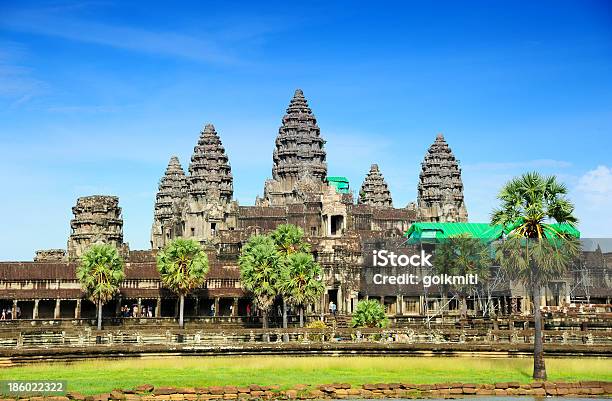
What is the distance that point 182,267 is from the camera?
308 feet

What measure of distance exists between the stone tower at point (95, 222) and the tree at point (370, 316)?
228ft

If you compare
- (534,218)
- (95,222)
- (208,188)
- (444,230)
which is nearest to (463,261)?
(444,230)

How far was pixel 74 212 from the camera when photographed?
147000 mm

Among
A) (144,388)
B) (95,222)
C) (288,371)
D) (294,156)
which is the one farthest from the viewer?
(294,156)

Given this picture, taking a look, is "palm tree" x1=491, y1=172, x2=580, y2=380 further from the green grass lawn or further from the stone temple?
the stone temple

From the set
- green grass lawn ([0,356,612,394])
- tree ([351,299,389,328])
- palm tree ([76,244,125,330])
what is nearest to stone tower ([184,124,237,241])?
palm tree ([76,244,125,330])

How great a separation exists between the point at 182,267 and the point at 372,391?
160ft

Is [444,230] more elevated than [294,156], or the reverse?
[294,156]

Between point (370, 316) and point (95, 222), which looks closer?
point (370, 316)

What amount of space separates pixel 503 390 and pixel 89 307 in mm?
63758

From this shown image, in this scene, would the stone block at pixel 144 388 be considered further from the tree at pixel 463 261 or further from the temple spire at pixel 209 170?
the temple spire at pixel 209 170

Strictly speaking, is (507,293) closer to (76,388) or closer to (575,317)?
(575,317)

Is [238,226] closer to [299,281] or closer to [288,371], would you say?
[299,281]

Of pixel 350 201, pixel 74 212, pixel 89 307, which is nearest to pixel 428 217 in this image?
pixel 350 201
